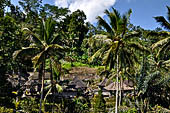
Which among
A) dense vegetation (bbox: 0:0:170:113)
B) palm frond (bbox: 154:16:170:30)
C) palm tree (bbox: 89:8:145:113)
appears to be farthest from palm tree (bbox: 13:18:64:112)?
palm frond (bbox: 154:16:170:30)

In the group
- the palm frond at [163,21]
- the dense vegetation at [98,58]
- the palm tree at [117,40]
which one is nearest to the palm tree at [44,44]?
the dense vegetation at [98,58]

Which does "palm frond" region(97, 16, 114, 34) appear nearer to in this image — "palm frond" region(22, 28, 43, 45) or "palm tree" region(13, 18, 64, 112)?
"palm tree" region(13, 18, 64, 112)

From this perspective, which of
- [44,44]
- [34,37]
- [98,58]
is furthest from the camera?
[98,58]

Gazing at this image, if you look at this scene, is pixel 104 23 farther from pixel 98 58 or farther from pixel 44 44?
pixel 98 58

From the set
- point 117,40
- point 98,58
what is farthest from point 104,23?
point 98,58

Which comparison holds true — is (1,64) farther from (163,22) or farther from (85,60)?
(85,60)

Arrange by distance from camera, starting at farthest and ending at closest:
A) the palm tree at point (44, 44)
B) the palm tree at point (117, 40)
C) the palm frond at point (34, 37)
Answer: the palm tree at point (44, 44) → the palm frond at point (34, 37) → the palm tree at point (117, 40)

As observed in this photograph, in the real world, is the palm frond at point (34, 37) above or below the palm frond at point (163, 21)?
below

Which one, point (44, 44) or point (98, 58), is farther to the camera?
point (98, 58)

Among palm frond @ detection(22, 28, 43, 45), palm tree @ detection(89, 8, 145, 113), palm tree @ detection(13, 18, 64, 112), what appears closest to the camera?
palm tree @ detection(89, 8, 145, 113)

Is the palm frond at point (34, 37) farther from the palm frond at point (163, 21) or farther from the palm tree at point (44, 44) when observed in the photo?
the palm frond at point (163, 21)

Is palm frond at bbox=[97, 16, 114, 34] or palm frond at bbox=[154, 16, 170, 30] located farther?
palm frond at bbox=[154, 16, 170, 30]

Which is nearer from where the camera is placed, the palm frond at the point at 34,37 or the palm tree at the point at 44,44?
the palm frond at the point at 34,37

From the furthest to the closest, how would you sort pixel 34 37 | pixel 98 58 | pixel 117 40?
1. pixel 98 58
2. pixel 34 37
3. pixel 117 40
